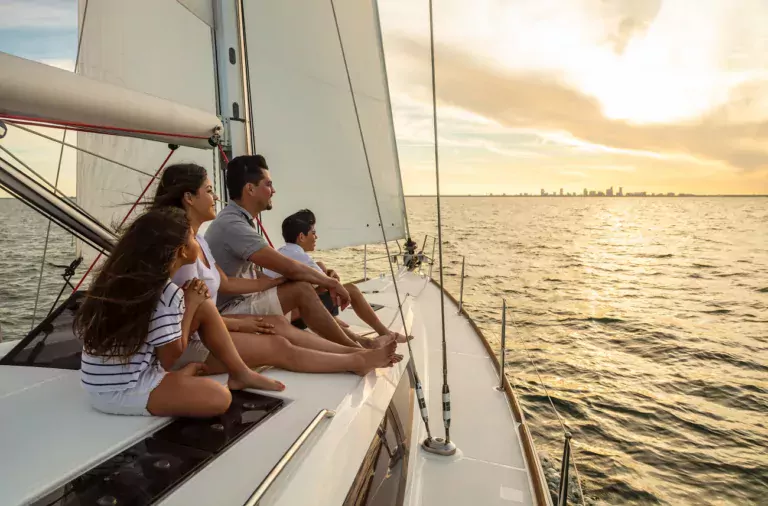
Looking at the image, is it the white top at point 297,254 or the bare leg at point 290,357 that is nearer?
the bare leg at point 290,357

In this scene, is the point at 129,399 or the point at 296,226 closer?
the point at 129,399

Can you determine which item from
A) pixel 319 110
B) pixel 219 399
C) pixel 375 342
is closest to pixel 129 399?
pixel 219 399

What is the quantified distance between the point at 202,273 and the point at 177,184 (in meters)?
0.45

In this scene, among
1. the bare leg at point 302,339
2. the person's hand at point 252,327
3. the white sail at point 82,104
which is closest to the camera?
the white sail at point 82,104

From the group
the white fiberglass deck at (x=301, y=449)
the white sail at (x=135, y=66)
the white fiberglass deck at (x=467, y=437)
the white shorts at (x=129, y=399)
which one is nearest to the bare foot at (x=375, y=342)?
the white fiberglass deck at (x=301, y=449)

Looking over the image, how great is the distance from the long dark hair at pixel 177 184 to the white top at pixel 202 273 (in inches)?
8.5

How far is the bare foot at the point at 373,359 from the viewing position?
2059 mm

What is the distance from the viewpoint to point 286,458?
1.23 meters

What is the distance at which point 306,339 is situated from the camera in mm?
2285

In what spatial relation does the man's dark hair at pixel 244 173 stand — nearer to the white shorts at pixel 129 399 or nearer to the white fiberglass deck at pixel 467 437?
the white shorts at pixel 129 399

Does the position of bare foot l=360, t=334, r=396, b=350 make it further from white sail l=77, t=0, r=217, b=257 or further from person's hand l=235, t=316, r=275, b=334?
white sail l=77, t=0, r=217, b=257

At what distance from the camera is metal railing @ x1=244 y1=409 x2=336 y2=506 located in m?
1.05

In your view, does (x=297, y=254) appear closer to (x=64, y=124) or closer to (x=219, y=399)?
(x=64, y=124)

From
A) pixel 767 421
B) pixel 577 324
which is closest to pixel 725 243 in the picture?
pixel 577 324
